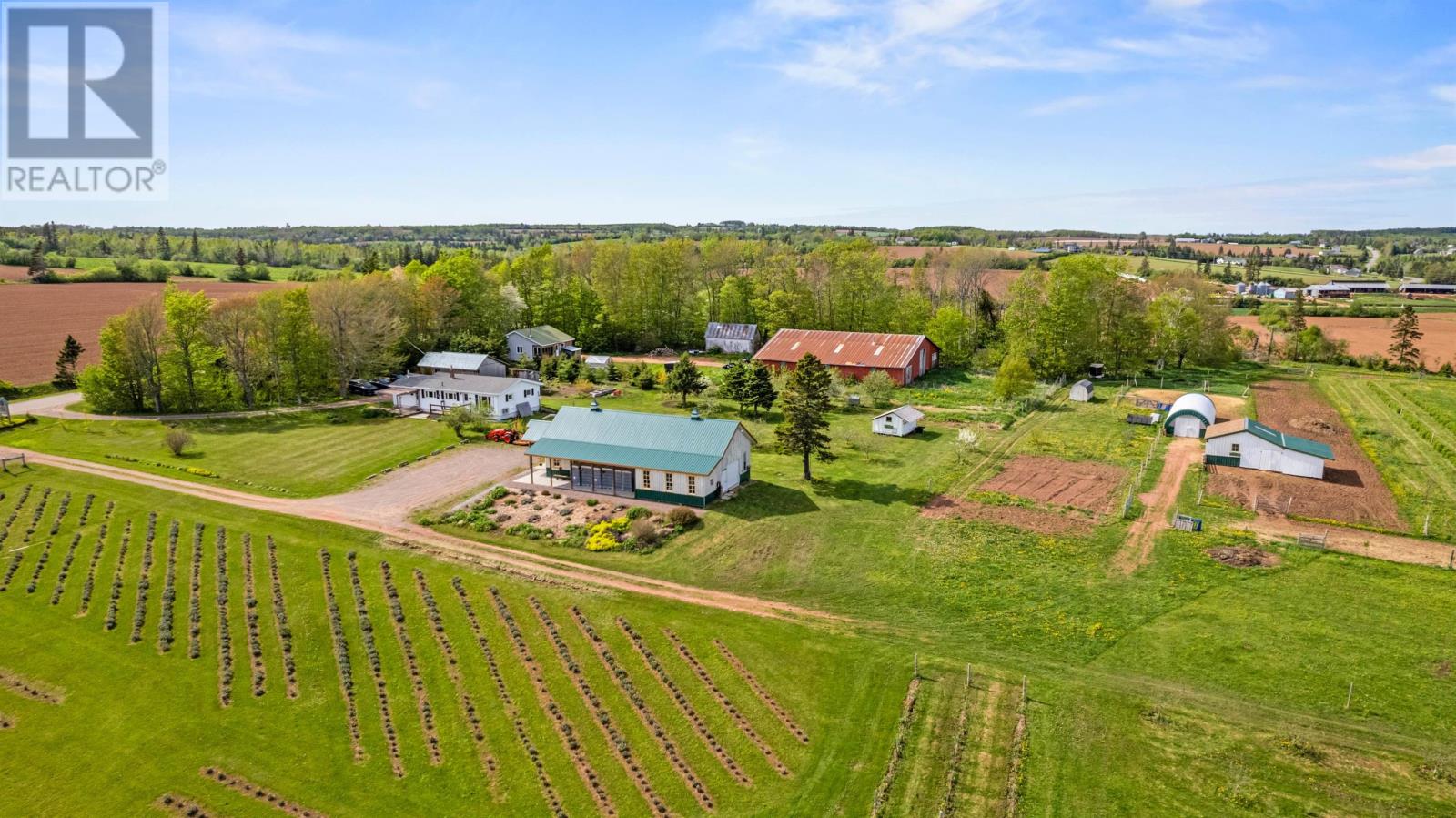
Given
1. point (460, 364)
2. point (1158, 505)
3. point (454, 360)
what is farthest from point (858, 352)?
point (454, 360)

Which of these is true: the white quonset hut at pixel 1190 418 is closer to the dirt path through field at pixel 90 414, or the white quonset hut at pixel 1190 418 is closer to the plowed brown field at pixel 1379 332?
the plowed brown field at pixel 1379 332

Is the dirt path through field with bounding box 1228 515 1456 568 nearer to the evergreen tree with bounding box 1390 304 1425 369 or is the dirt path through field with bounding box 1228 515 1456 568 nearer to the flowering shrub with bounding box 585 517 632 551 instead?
the flowering shrub with bounding box 585 517 632 551

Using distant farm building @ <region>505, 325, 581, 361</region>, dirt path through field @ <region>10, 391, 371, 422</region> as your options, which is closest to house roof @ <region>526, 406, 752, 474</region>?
dirt path through field @ <region>10, 391, 371, 422</region>

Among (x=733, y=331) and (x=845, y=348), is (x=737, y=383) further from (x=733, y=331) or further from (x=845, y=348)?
(x=733, y=331)

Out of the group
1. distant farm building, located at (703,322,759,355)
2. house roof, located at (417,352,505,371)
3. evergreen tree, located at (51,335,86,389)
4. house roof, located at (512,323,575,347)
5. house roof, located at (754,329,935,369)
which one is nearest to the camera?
evergreen tree, located at (51,335,86,389)

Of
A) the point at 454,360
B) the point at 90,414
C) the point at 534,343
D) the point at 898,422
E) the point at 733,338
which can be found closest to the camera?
the point at 898,422

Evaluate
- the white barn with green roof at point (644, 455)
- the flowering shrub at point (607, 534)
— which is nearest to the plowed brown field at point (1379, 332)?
the white barn with green roof at point (644, 455)
